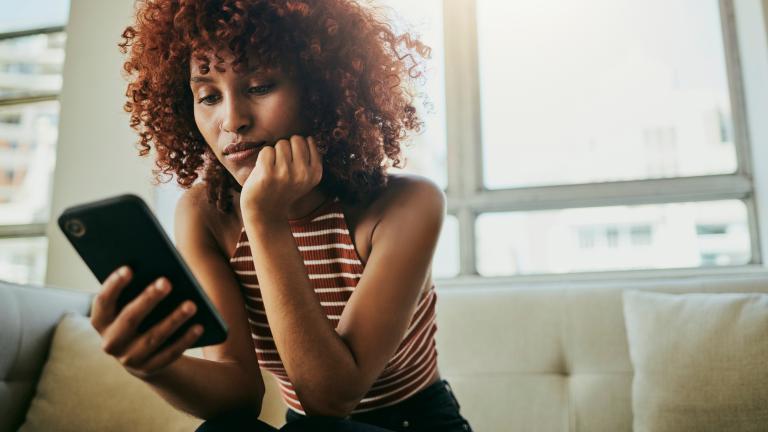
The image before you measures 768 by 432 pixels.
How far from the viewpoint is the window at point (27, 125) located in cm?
282

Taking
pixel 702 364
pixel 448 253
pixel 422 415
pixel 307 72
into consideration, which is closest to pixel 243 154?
pixel 307 72

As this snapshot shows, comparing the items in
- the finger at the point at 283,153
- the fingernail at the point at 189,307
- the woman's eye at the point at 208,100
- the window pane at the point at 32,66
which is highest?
the window pane at the point at 32,66

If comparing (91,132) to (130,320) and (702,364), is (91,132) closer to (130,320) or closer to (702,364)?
(130,320)

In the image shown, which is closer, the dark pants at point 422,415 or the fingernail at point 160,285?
the fingernail at point 160,285

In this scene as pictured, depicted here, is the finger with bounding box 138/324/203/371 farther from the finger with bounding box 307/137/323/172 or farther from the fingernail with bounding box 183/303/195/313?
the finger with bounding box 307/137/323/172

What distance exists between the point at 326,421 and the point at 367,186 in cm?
41

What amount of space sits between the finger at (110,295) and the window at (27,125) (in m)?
2.45

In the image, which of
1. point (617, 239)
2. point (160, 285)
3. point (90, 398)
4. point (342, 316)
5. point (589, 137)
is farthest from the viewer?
point (589, 137)

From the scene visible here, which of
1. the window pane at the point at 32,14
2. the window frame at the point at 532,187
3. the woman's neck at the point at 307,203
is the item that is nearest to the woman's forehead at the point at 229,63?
the woman's neck at the point at 307,203

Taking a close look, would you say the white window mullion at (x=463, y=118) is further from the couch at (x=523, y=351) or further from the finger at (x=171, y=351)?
the finger at (x=171, y=351)

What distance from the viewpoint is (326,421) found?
73 cm

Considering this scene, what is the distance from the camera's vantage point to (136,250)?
25.2 inches

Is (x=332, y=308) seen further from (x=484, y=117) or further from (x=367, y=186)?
(x=484, y=117)

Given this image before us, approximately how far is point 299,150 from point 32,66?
2724mm
